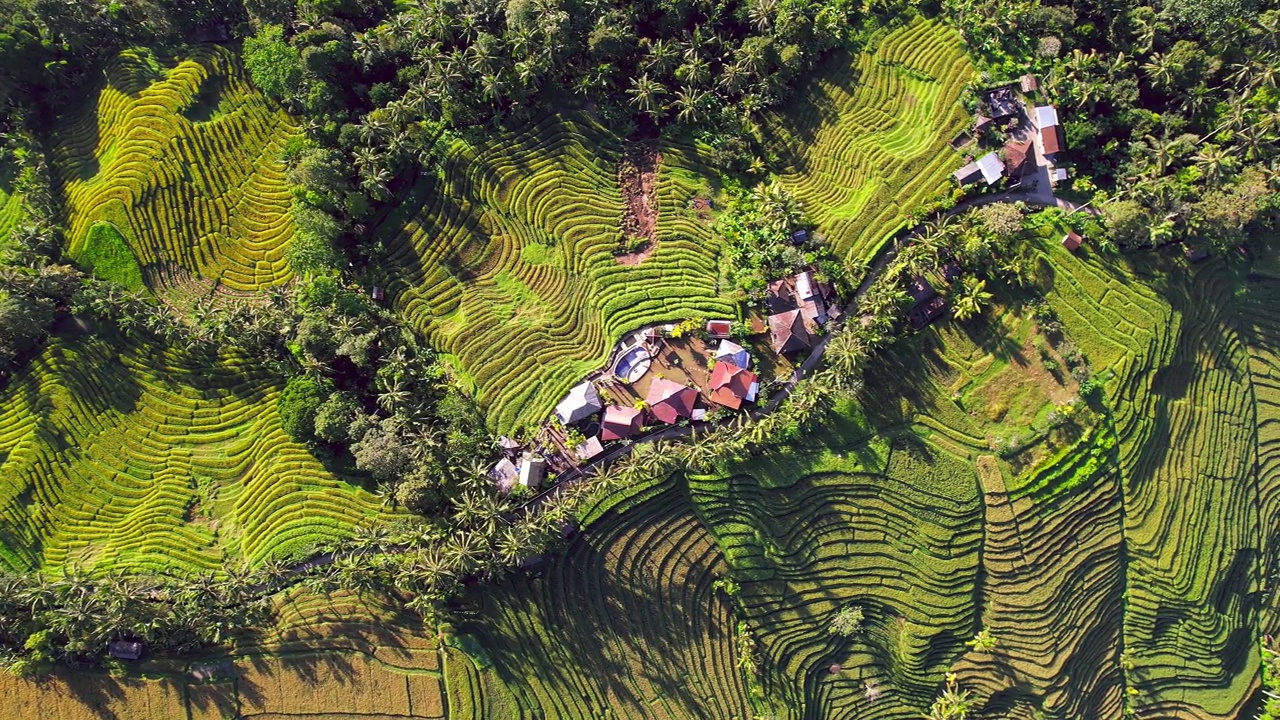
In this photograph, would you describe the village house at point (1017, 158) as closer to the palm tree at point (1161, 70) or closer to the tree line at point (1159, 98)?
the tree line at point (1159, 98)

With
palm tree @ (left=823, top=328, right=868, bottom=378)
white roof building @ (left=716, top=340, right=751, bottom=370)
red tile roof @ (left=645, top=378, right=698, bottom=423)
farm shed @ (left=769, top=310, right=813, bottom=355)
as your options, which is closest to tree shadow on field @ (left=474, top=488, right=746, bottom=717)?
red tile roof @ (left=645, top=378, right=698, bottom=423)

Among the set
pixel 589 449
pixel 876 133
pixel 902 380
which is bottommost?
pixel 902 380

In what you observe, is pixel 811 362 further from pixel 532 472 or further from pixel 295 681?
pixel 295 681

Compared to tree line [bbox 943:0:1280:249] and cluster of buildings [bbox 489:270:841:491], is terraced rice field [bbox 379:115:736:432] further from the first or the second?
tree line [bbox 943:0:1280:249]

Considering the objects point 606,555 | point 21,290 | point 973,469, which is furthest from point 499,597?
point 21,290

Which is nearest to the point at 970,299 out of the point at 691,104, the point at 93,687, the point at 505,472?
the point at 691,104

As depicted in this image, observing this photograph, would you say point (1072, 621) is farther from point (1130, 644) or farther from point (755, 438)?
point (755, 438)

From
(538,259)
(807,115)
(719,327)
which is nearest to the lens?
(719,327)
